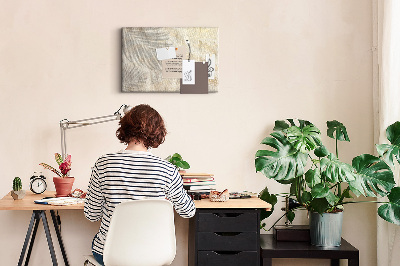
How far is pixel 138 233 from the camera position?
2393 millimetres

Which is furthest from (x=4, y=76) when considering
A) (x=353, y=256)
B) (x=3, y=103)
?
(x=353, y=256)

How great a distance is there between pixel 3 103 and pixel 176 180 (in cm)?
173

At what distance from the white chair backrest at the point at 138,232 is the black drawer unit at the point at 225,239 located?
2.41ft

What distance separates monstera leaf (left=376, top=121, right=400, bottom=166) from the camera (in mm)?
3299

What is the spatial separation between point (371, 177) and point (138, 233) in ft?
5.18

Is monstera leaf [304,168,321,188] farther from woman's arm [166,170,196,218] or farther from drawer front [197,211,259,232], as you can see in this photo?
woman's arm [166,170,196,218]

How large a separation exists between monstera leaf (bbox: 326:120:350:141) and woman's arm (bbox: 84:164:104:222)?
173 centimetres

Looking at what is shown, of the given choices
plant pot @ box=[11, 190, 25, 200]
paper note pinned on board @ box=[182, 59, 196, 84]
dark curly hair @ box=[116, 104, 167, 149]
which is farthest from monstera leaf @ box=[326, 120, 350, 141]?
plant pot @ box=[11, 190, 25, 200]

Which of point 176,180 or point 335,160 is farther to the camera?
point 335,160

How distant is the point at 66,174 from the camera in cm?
352

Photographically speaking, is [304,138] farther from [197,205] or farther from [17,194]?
[17,194]

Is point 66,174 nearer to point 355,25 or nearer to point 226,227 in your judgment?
point 226,227

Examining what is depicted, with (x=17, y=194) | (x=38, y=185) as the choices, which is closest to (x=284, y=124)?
(x=38, y=185)

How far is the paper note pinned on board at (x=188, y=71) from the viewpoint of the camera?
372cm
